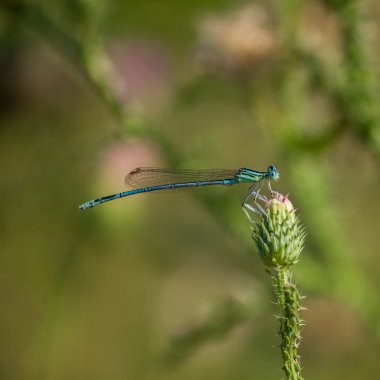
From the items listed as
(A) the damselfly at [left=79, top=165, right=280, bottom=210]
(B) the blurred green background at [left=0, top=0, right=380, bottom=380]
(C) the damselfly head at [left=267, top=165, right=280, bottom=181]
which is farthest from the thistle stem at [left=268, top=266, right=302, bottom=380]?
(C) the damselfly head at [left=267, top=165, right=280, bottom=181]

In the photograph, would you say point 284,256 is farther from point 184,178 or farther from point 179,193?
point 179,193

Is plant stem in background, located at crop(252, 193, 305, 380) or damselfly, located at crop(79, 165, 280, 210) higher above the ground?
damselfly, located at crop(79, 165, 280, 210)

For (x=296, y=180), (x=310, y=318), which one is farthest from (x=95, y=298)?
(x=296, y=180)

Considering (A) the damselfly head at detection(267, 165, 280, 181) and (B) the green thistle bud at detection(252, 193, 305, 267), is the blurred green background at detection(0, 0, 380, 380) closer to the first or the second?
(A) the damselfly head at detection(267, 165, 280, 181)

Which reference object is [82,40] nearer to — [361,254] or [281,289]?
[281,289]

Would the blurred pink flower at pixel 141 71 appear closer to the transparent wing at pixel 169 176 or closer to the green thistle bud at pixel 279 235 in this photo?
the transparent wing at pixel 169 176
